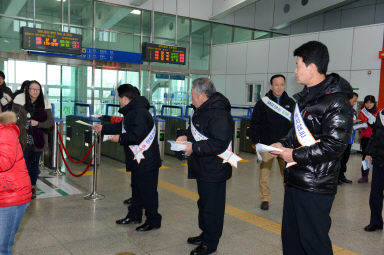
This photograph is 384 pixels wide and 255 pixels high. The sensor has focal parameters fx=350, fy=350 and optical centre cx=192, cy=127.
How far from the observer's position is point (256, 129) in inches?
179

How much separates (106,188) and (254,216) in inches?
95.3

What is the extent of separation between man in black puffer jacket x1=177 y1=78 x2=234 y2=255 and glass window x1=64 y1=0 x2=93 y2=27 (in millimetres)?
10414

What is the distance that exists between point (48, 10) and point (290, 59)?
325 inches

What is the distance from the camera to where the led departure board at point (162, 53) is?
10.5 m

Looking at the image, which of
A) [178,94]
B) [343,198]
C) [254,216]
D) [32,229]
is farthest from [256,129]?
[178,94]

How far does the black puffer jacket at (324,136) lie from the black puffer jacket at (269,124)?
227 cm

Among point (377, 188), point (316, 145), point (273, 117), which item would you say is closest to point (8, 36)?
point (273, 117)

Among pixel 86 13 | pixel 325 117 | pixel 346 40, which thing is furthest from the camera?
pixel 86 13

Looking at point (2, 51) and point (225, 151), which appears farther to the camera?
point (2, 51)

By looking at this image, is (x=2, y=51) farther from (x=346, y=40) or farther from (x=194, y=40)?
(x=346, y=40)

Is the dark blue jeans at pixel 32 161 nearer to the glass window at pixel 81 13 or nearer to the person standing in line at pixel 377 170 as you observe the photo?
the person standing in line at pixel 377 170

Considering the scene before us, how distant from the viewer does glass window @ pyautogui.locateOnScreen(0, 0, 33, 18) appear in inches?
431

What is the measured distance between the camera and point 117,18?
42.4 ft

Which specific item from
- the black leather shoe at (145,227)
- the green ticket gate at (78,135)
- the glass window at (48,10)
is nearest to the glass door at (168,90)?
the glass window at (48,10)
